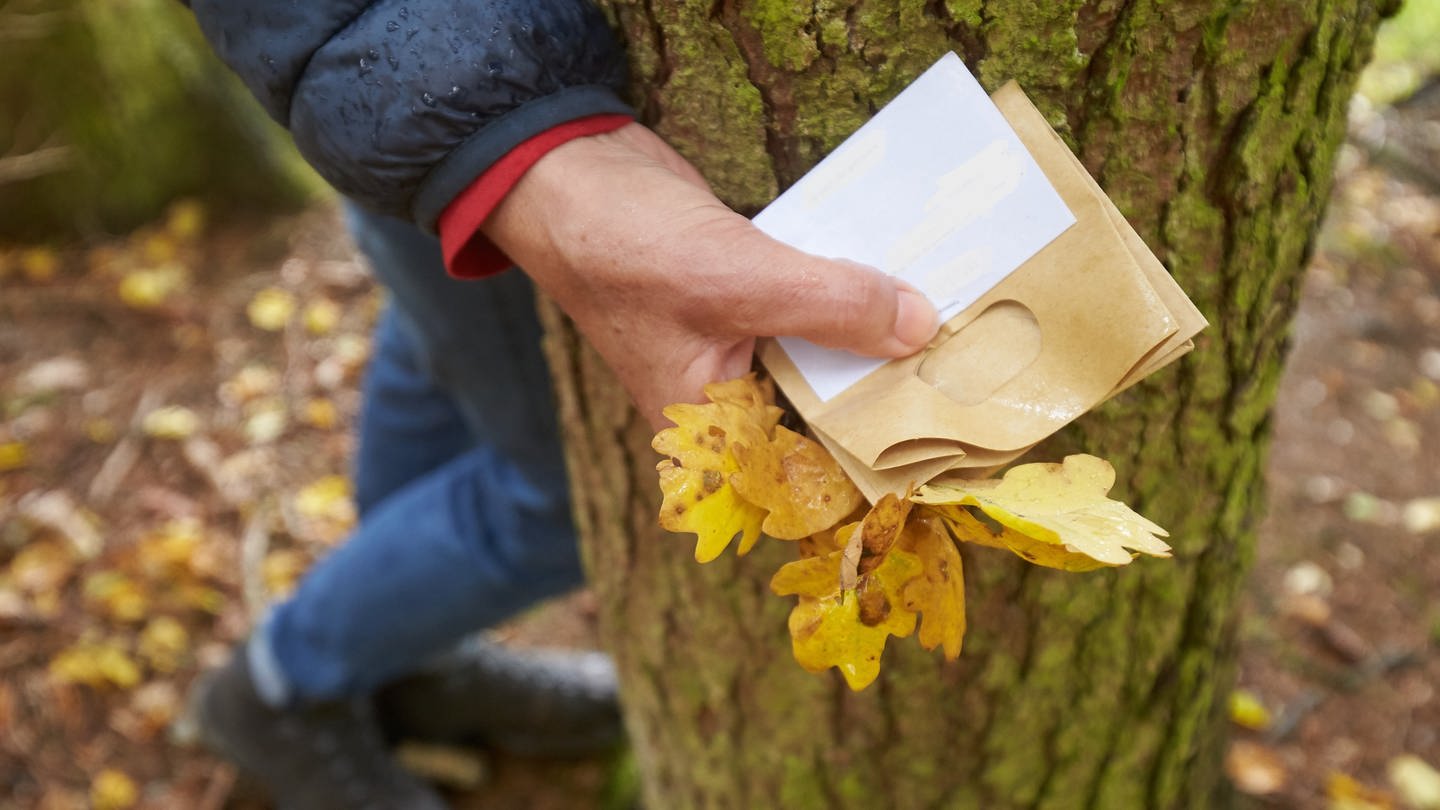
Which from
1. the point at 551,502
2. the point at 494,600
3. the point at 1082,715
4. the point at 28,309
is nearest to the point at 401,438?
the point at 494,600

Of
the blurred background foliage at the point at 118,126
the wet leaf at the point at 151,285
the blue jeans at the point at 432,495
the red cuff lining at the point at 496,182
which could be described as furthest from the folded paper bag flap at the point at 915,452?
the blurred background foliage at the point at 118,126

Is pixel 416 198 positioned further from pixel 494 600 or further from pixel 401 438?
pixel 401 438

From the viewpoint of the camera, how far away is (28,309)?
320 centimetres

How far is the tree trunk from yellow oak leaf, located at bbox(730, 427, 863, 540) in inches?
9.1

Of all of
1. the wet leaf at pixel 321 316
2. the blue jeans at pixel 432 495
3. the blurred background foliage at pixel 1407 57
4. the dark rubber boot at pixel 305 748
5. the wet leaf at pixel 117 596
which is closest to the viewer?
the blue jeans at pixel 432 495

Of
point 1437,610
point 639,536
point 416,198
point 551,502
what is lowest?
point 1437,610

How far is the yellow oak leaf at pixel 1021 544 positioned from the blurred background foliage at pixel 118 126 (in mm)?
3407

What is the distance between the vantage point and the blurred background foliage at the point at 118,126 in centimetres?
323

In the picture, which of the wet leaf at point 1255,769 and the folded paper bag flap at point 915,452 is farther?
the wet leaf at point 1255,769

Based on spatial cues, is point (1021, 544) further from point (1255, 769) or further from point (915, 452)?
point (1255, 769)

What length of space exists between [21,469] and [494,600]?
5.88 feet

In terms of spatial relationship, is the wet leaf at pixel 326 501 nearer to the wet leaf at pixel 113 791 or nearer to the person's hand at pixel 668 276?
the wet leaf at pixel 113 791

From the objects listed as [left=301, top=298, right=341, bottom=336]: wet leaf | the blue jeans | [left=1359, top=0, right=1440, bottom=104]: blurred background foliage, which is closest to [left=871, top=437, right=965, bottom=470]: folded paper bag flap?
the blue jeans

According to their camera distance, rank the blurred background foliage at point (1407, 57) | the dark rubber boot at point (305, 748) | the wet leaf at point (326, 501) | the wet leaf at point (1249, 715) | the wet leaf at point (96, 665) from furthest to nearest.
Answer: the blurred background foliage at point (1407, 57), the wet leaf at point (326, 501), the wet leaf at point (96, 665), the wet leaf at point (1249, 715), the dark rubber boot at point (305, 748)
